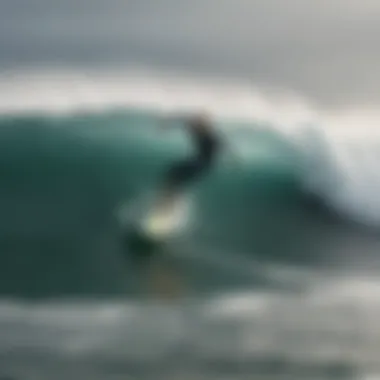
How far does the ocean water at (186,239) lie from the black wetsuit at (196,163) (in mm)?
14

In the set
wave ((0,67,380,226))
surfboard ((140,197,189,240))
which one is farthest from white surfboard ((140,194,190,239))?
wave ((0,67,380,226))

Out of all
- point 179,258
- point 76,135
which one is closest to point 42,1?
point 76,135

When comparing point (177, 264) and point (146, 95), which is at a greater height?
point (146, 95)

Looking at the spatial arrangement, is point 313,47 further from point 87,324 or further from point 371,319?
point 87,324

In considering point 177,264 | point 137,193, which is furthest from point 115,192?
point 177,264

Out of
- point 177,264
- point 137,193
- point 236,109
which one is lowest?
point 177,264

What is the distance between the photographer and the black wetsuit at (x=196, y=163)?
1.34 m

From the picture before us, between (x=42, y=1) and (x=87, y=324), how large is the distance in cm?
49

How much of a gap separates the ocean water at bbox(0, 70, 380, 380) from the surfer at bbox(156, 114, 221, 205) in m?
0.01

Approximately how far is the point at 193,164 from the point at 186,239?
11cm

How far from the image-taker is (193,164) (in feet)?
4.38

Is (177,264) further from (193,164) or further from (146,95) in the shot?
(146,95)

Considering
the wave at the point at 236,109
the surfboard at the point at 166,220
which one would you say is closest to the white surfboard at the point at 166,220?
the surfboard at the point at 166,220

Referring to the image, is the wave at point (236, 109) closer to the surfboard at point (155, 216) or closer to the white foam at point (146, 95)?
the white foam at point (146, 95)
